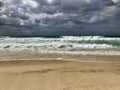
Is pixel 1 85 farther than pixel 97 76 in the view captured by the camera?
No

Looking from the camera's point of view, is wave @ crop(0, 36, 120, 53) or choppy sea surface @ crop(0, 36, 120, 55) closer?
choppy sea surface @ crop(0, 36, 120, 55)

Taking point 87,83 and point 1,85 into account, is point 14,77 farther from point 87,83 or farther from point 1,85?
point 87,83

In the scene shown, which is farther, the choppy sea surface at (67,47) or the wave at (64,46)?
the wave at (64,46)

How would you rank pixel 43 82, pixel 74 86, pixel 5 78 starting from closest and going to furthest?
1. pixel 74 86
2. pixel 43 82
3. pixel 5 78

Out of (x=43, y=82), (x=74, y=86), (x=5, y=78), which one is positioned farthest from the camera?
(x=5, y=78)

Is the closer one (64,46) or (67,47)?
(67,47)

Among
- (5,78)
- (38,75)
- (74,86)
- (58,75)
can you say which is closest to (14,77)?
(5,78)

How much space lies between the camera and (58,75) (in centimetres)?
776

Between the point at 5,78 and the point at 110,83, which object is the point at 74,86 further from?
the point at 5,78

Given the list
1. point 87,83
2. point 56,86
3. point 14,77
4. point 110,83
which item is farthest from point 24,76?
point 110,83

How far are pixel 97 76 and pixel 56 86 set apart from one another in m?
1.65

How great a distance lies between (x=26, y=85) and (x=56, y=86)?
772 mm

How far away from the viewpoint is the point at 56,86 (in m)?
6.45

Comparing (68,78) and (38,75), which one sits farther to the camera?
(38,75)
